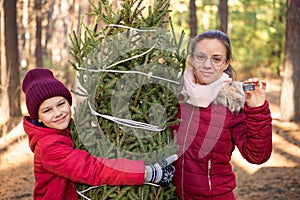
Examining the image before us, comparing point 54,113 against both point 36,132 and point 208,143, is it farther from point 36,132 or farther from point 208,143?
point 208,143

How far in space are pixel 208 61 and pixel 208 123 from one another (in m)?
0.39

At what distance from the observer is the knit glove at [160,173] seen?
2219 millimetres

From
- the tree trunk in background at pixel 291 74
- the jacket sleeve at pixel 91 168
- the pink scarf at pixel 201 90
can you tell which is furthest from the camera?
the tree trunk in background at pixel 291 74

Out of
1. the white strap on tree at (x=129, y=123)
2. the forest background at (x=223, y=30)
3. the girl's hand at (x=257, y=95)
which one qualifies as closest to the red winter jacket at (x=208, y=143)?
the girl's hand at (x=257, y=95)

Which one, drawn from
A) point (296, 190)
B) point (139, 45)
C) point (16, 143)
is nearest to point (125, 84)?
point (139, 45)

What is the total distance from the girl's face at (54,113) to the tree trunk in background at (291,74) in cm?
832

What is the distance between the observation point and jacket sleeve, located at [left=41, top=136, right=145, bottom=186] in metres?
2.19

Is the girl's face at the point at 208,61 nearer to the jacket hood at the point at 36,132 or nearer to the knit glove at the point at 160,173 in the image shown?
the knit glove at the point at 160,173

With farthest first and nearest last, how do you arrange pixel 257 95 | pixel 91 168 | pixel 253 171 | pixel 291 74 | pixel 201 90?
pixel 291 74
pixel 253 171
pixel 201 90
pixel 257 95
pixel 91 168

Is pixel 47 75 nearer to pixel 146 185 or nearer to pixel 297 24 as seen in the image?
pixel 146 185

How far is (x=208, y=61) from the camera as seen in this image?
258 centimetres

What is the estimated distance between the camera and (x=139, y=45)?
232cm

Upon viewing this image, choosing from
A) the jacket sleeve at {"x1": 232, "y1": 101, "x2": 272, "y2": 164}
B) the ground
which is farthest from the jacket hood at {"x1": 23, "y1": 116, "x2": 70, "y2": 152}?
the ground

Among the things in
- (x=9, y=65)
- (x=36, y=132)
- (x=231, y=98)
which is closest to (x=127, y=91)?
(x=36, y=132)
